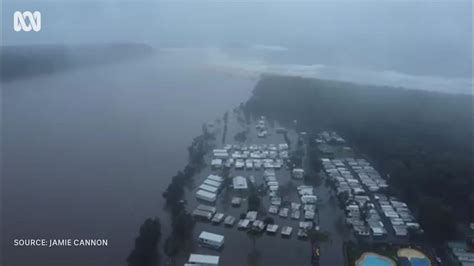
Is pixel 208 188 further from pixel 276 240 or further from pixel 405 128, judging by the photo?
pixel 405 128

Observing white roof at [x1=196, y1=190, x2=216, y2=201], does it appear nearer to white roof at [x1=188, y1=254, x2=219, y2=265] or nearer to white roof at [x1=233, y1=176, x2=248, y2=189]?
white roof at [x1=233, y1=176, x2=248, y2=189]

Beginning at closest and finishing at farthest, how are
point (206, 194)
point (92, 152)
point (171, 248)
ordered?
1. point (171, 248)
2. point (206, 194)
3. point (92, 152)

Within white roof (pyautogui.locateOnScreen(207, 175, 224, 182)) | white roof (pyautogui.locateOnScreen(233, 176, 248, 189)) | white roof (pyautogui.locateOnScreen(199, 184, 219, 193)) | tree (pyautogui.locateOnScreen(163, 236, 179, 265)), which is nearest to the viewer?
tree (pyautogui.locateOnScreen(163, 236, 179, 265))

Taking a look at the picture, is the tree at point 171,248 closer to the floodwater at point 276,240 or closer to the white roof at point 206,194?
the floodwater at point 276,240

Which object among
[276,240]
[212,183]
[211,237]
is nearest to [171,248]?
[211,237]

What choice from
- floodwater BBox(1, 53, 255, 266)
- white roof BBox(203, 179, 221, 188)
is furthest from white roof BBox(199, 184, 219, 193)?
floodwater BBox(1, 53, 255, 266)
